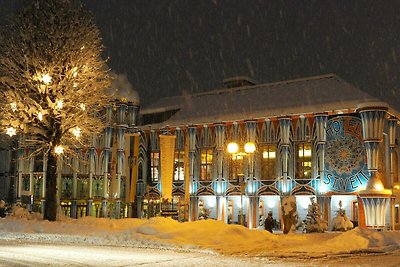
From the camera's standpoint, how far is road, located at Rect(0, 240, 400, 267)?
12891 millimetres

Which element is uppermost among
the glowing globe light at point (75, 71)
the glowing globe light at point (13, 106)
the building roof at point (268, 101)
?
the building roof at point (268, 101)

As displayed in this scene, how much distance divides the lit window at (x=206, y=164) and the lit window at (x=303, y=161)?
23.0 ft

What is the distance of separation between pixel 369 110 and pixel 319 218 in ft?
24.1

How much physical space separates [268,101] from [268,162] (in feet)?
15.8

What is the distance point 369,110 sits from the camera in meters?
32.9

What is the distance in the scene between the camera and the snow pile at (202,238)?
16.5m

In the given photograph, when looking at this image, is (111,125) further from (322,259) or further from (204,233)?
(322,259)

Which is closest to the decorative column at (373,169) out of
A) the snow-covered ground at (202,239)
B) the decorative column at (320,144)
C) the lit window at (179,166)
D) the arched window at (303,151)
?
the decorative column at (320,144)

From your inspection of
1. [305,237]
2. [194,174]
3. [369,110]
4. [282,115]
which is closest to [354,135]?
[369,110]

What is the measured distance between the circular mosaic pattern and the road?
17.7 m

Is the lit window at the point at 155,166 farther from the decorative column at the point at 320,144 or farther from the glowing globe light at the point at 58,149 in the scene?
the glowing globe light at the point at 58,149

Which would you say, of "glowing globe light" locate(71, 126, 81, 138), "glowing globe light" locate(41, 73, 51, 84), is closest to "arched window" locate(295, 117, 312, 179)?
"glowing globe light" locate(71, 126, 81, 138)

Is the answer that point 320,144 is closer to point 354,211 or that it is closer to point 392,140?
point 392,140

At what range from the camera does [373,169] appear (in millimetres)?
32656
